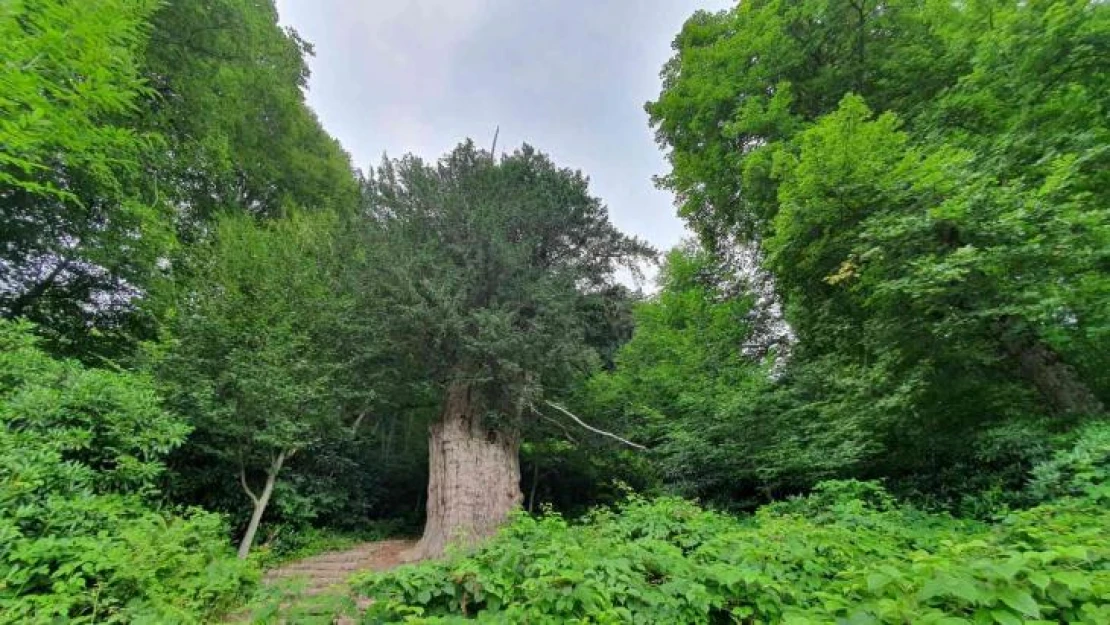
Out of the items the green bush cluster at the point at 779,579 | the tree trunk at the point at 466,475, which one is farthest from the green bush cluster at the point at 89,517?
the tree trunk at the point at 466,475

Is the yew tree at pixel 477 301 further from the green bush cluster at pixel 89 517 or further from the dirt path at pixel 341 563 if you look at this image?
the green bush cluster at pixel 89 517

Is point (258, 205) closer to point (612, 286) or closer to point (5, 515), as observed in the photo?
point (612, 286)

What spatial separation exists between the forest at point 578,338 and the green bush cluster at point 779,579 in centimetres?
Result: 2

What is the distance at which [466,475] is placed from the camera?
7.37 meters

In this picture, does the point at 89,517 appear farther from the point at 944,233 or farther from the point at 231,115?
the point at 231,115

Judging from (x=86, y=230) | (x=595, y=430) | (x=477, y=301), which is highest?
(x=86, y=230)

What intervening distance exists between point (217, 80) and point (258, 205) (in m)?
4.10

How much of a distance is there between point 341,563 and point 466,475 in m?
2.51

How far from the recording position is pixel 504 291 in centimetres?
849

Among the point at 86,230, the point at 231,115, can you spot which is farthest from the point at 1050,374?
the point at 86,230

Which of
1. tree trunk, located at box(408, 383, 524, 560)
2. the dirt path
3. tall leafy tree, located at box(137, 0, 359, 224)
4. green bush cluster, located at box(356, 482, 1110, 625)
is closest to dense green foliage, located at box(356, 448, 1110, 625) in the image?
green bush cluster, located at box(356, 482, 1110, 625)

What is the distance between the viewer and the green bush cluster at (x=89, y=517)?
2227 millimetres

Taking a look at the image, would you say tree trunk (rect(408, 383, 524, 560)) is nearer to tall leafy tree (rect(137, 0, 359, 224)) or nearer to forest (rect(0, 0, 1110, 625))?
forest (rect(0, 0, 1110, 625))

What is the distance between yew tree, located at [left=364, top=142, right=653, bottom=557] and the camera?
7.50 metres
